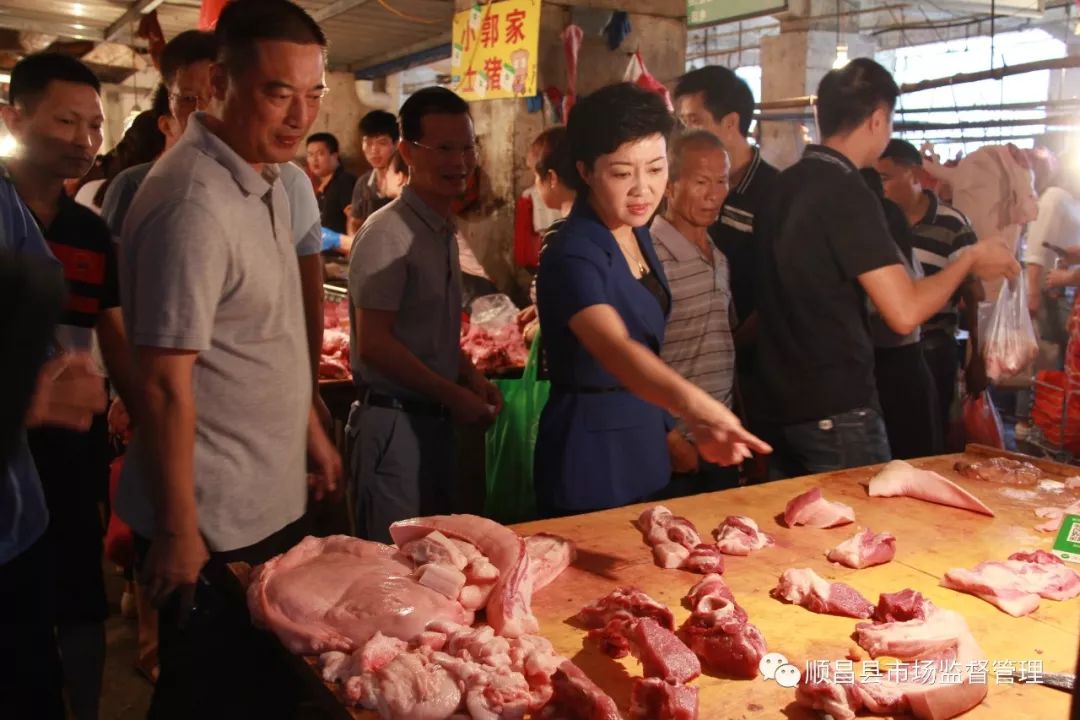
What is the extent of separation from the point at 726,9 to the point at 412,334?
13.6 feet

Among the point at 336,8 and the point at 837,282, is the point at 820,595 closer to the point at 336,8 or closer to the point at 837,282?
the point at 837,282

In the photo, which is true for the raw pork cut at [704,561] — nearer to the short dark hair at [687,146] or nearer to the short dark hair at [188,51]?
the short dark hair at [687,146]

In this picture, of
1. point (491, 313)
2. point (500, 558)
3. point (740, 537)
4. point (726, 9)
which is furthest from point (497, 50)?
point (500, 558)

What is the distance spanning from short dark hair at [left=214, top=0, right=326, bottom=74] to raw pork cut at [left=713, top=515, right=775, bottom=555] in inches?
73.8

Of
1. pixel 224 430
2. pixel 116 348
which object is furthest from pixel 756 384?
pixel 116 348

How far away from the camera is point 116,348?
337 cm

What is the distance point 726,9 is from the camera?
633 cm

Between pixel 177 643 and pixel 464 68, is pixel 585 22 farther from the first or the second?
pixel 177 643

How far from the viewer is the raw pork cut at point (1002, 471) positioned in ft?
11.1

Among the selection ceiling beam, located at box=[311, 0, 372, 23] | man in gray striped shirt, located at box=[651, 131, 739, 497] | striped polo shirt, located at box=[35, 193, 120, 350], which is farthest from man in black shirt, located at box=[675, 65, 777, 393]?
ceiling beam, located at box=[311, 0, 372, 23]

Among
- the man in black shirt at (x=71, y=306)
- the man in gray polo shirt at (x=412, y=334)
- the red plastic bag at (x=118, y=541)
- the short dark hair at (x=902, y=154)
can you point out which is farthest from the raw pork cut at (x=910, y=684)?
the short dark hair at (x=902, y=154)

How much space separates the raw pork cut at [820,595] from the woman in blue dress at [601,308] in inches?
28.0

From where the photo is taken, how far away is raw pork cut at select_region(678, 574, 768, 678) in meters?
1.95

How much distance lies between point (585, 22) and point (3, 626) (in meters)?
6.45
